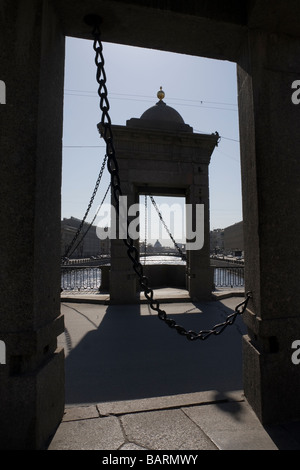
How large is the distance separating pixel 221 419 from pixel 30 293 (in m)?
1.97

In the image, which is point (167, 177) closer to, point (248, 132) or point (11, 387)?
point (248, 132)

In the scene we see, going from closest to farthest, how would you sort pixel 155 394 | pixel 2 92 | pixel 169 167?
pixel 2 92 → pixel 155 394 → pixel 169 167

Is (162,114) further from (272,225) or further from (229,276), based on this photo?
(272,225)

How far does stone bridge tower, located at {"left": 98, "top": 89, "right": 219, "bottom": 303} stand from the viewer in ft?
28.2

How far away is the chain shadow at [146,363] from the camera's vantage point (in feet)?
9.82

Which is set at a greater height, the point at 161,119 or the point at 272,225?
the point at 161,119

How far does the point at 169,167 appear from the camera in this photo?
29.8 feet

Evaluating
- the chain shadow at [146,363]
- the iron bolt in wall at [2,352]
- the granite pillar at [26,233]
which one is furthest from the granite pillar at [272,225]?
the iron bolt in wall at [2,352]

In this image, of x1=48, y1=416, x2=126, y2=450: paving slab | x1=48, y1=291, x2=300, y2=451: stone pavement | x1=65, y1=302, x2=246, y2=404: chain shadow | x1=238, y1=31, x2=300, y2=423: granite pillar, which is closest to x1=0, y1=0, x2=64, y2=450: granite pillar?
x1=48, y1=416, x2=126, y2=450: paving slab

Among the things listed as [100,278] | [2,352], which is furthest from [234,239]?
[2,352]

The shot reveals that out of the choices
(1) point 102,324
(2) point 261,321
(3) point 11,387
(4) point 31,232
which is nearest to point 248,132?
(2) point 261,321

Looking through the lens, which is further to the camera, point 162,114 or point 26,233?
point 162,114

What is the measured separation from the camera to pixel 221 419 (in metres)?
2.20

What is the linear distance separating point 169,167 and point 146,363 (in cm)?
695
